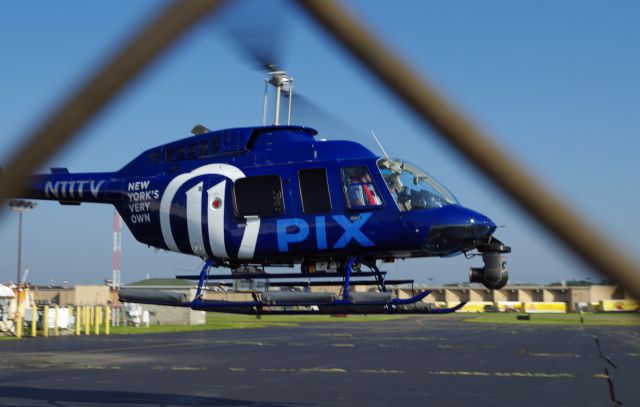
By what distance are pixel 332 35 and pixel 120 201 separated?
1551 centimetres

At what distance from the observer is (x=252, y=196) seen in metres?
14.8

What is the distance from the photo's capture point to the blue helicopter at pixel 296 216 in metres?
13.7

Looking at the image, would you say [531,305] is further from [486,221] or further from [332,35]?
[332,35]

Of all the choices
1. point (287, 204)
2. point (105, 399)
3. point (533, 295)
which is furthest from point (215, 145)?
point (533, 295)

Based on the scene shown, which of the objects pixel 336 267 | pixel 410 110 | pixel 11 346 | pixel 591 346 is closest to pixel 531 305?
pixel 591 346

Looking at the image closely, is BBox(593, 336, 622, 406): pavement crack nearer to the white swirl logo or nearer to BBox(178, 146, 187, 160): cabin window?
the white swirl logo

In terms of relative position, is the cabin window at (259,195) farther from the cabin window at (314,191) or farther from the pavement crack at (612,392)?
the pavement crack at (612,392)

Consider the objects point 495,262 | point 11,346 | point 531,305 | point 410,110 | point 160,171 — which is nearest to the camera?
point 410,110

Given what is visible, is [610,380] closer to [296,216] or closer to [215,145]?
[296,216]

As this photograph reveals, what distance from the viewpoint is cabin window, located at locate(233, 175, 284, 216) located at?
14617 mm

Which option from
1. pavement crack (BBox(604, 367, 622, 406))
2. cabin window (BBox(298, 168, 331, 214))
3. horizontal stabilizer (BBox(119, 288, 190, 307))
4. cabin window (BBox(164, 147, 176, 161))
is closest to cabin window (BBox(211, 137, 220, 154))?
cabin window (BBox(164, 147, 176, 161))

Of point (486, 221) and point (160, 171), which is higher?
point (160, 171)

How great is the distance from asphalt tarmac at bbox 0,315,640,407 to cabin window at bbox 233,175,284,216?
173 inches

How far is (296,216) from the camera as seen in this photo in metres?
14.5
